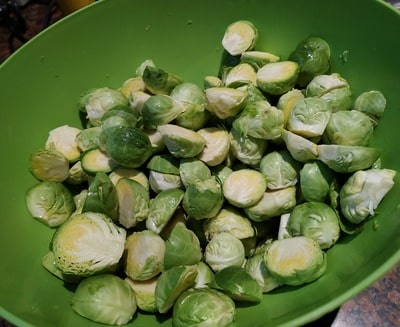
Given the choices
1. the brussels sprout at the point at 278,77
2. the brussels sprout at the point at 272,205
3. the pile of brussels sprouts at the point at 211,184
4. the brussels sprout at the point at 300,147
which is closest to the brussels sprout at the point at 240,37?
the pile of brussels sprouts at the point at 211,184

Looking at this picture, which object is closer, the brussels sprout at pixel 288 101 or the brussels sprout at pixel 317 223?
the brussels sprout at pixel 317 223

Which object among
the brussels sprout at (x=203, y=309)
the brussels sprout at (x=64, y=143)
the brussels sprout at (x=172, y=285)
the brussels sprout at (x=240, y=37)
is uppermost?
the brussels sprout at (x=240, y=37)

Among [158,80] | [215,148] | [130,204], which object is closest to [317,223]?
[215,148]

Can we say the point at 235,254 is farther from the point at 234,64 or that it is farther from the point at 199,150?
the point at 234,64

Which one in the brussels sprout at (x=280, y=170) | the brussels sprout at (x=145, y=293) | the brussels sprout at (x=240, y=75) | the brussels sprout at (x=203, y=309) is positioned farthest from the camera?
the brussels sprout at (x=240, y=75)

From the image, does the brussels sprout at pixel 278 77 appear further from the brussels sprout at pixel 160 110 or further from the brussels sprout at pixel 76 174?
the brussels sprout at pixel 76 174

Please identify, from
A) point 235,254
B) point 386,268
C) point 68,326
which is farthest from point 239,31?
point 68,326

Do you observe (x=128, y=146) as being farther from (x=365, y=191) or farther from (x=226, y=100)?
(x=365, y=191)
